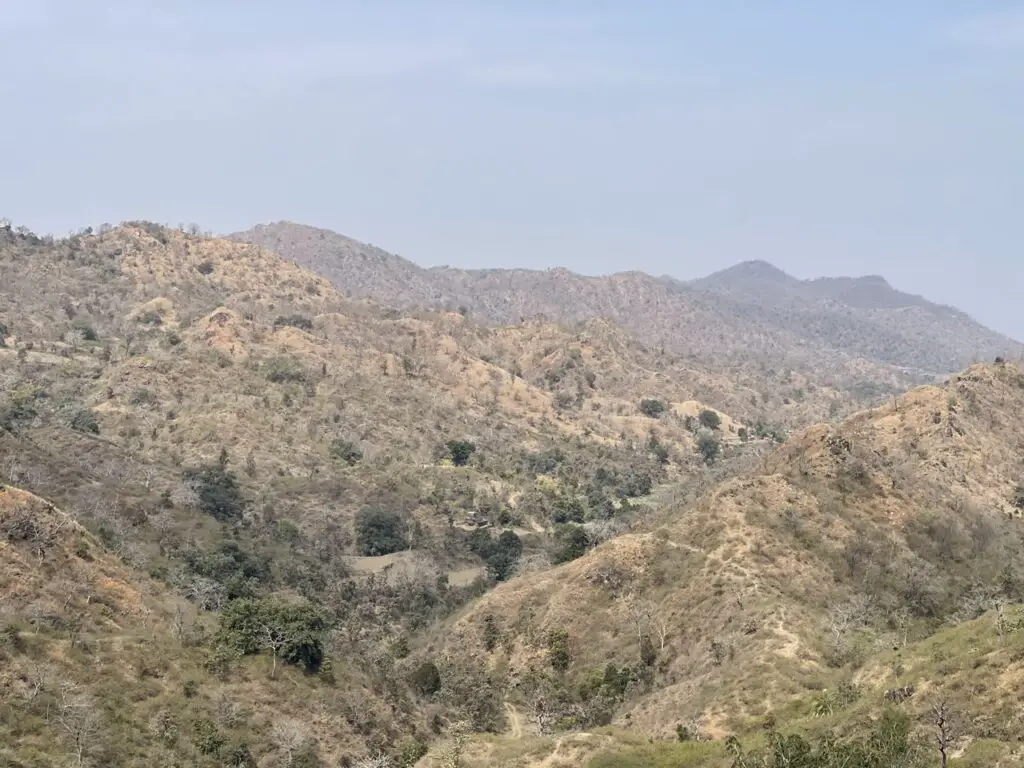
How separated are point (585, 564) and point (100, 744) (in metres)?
38.7

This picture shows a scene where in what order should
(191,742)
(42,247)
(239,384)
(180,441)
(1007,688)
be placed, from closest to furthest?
(1007,688)
(191,742)
(180,441)
(239,384)
(42,247)

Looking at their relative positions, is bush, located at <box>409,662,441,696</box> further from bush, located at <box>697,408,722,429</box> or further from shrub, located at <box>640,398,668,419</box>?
bush, located at <box>697,408,722,429</box>

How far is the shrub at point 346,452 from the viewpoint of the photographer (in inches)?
4931

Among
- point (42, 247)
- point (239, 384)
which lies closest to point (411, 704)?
point (239, 384)

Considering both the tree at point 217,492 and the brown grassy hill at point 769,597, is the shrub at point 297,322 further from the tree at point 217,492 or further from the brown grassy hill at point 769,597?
the brown grassy hill at point 769,597

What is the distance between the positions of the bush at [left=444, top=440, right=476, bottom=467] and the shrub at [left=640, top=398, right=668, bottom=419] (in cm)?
5966

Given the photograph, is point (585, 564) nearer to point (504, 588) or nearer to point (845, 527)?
point (504, 588)

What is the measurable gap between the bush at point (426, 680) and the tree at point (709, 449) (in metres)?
106

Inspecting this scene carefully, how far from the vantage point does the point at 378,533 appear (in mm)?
102938

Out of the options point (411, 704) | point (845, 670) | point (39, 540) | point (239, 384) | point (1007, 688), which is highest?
point (239, 384)

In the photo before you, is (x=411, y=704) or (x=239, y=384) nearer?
(x=411, y=704)

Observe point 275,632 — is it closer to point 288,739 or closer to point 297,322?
point 288,739

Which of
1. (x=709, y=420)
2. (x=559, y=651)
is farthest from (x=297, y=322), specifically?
(x=559, y=651)

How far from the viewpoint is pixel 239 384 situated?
138000 mm
